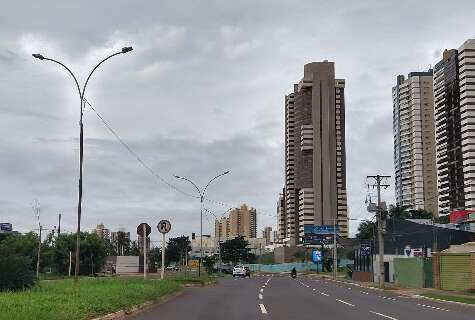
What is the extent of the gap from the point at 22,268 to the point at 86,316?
33.6ft

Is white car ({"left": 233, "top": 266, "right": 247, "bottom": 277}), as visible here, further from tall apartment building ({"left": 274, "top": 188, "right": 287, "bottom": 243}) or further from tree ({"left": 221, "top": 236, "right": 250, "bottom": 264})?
tall apartment building ({"left": 274, "top": 188, "right": 287, "bottom": 243})

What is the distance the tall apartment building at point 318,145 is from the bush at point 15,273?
9546 centimetres

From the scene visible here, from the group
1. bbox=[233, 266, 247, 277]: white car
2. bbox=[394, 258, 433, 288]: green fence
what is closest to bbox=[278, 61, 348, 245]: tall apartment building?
bbox=[233, 266, 247, 277]: white car

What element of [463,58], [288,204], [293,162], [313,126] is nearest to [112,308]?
[463,58]

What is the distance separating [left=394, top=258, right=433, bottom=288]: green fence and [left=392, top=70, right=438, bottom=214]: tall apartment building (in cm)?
6045

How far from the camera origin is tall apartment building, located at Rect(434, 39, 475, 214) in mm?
101562

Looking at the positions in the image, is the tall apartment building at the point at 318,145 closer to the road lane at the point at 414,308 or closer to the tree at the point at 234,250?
the tree at the point at 234,250

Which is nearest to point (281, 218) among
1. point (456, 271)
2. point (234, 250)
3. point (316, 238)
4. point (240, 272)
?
point (234, 250)

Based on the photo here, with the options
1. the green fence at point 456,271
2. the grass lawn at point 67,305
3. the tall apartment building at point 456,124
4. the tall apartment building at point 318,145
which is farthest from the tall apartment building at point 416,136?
the grass lawn at point 67,305

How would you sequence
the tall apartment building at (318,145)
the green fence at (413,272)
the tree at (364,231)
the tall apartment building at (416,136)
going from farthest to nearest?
the tree at (364,231)
the tall apartment building at (318,145)
the tall apartment building at (416,136)
the green fence at (413,272)

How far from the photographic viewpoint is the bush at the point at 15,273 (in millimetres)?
24328

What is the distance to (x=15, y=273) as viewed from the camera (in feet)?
81.2

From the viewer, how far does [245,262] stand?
163375 mm

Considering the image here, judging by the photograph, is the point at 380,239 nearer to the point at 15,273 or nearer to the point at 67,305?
the point at 15,273
